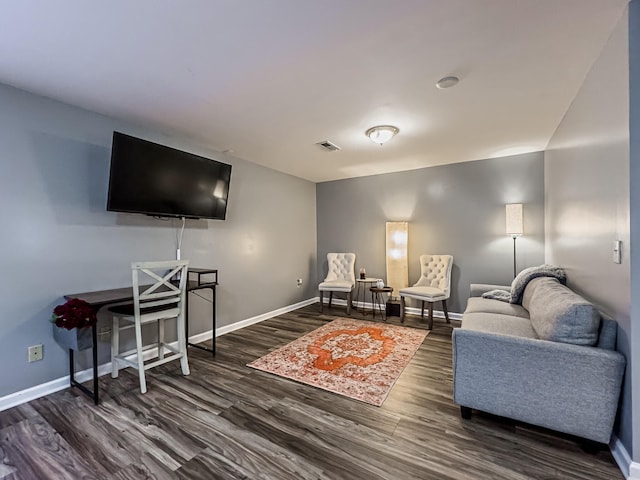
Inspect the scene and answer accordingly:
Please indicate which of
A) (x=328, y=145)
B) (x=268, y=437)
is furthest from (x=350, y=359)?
(x=328, y=145)

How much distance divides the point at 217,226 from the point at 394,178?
3022 mm

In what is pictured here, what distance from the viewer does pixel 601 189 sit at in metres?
1.86

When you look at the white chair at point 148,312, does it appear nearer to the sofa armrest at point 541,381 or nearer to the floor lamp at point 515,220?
the sofa armrest at point 541,381

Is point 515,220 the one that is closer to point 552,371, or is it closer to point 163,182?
point 552,371

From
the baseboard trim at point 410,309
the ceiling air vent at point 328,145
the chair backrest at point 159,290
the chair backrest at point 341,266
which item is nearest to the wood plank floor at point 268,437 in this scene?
the chair backrest at point 159,290

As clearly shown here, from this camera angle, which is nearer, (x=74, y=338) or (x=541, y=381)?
(x=541, y=381)

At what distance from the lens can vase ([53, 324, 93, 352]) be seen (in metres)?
2.24

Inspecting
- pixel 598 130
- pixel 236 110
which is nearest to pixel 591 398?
pixel 598 130

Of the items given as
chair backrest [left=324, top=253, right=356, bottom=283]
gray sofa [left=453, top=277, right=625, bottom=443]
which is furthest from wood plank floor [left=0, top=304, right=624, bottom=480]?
chair backrest [left=324, top=253, right=356, bottom=283]

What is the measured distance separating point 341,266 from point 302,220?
1.11m

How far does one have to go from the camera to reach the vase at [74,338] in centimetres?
224

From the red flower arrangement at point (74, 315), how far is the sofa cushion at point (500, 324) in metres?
2.85

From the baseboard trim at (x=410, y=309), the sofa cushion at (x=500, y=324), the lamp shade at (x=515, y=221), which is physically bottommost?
the baseboard trim at (x=410, y=309)

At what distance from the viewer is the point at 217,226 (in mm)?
3730
